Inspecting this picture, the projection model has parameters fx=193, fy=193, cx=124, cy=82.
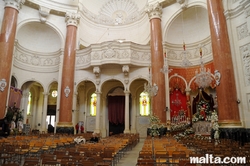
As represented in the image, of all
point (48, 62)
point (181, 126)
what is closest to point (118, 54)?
point (48, 62)

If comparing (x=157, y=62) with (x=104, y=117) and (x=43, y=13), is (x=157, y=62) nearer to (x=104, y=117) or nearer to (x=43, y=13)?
(x=104, y=117)

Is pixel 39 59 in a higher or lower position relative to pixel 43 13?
lower

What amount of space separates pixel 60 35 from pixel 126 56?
290 inches

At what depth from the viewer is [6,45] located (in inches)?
583

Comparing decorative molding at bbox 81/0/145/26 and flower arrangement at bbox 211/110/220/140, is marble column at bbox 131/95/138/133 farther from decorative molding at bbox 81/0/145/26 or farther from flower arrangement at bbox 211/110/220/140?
flower arrangement at bbox 211/110/220/140

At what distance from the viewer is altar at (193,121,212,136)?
512 inches

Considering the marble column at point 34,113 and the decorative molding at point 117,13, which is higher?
the decorative molding at point 117,13

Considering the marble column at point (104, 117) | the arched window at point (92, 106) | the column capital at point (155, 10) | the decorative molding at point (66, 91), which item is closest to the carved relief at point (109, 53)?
the decorative molding at point (66, 91)

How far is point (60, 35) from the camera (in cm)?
1948

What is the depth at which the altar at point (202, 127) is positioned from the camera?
1299 cm

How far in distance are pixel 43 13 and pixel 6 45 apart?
542 cm

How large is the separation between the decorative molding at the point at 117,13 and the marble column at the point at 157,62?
501 centimetres

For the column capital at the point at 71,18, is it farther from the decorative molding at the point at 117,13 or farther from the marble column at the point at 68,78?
the decorative molding at the point at 117,13

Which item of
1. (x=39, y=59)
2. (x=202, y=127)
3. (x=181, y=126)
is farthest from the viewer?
(x=39, y=59)
